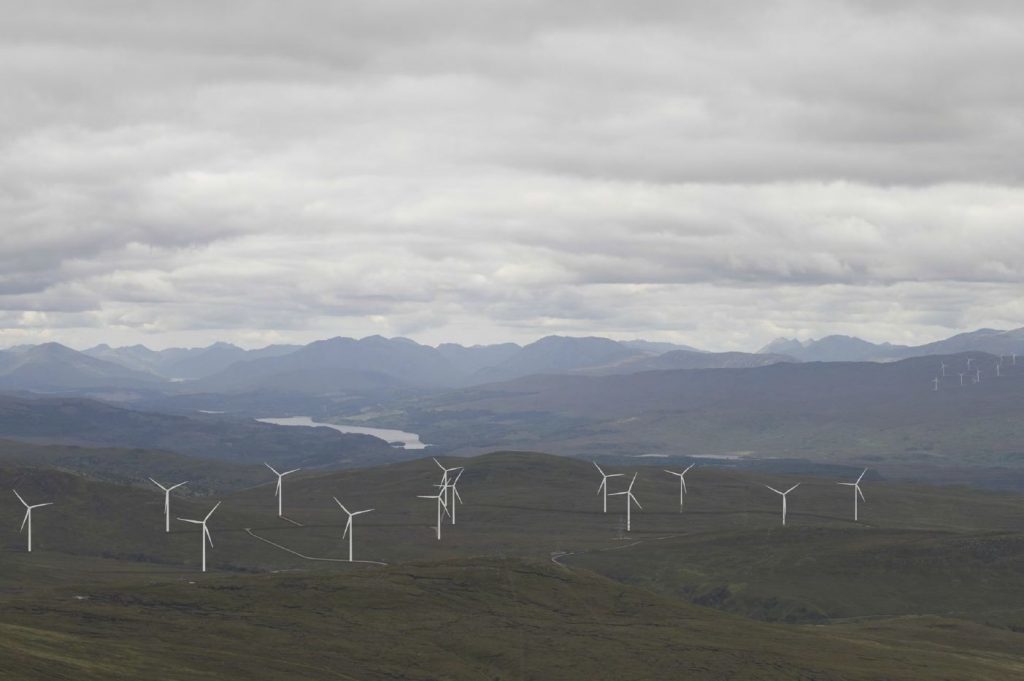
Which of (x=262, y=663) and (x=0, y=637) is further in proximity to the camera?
(x=262, y=663)

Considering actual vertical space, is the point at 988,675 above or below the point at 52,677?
below

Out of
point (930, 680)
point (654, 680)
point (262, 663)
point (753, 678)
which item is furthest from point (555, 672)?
point (930, 680)

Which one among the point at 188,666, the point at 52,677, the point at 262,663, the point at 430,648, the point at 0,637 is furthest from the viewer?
the point at 430,648

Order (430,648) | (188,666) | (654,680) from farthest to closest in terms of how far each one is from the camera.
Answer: (430,648)
(654,680)
(188,666)

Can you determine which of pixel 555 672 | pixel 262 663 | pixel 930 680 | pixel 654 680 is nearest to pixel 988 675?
pixel 930 680

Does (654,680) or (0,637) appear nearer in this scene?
(0,637)

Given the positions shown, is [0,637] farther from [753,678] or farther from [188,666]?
[753,678]

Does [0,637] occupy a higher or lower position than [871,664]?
higher

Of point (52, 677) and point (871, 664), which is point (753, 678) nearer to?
point (871, 664)

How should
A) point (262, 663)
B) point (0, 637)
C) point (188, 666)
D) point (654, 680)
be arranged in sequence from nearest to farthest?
1. point (0, 637)
2. point (188, 666)
3. point (262, 663)
4. point (654, 680)
